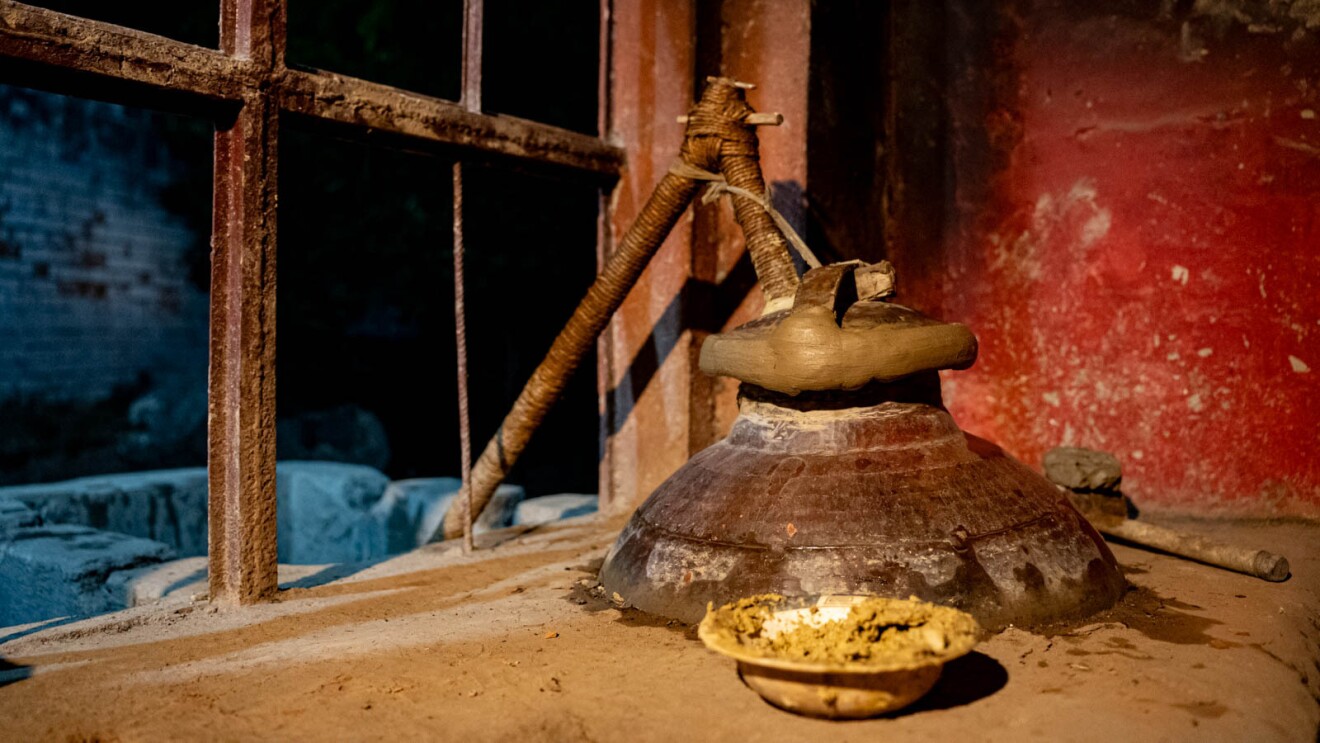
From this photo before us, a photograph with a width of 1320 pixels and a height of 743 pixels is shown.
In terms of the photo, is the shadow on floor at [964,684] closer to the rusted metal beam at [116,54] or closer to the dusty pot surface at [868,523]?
the dusty pot surface at [868,523]

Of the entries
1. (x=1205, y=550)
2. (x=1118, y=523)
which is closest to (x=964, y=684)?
(x=1205, y=550)

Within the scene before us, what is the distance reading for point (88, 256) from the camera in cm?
1036

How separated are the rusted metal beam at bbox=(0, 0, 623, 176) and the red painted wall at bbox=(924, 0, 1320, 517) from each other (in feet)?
7.61

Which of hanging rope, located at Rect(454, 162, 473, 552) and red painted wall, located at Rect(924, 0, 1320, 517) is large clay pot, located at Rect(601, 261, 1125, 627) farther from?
red painted wall, located at Rect(924, 0, 1320, 517)

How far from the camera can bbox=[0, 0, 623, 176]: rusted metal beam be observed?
290 cm

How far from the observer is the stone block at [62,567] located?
169 inches

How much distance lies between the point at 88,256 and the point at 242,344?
28.8 ft

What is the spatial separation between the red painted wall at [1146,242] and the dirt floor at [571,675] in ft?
3.84

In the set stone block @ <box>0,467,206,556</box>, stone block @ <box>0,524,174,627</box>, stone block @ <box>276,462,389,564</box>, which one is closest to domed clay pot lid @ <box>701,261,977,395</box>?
stone block @ <box>0,524,174,627</box>

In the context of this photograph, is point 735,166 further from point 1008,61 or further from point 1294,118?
point 1294,118

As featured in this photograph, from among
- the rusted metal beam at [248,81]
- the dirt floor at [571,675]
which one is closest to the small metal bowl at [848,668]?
the dirt floor at [571,675]

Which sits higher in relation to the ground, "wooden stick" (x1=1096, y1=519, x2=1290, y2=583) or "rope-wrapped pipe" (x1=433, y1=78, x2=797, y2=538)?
"rope-wrapped pipe" (x1=433, y1=78, x2=797, y2=538)

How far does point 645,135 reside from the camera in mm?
4824

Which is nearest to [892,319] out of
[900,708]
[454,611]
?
[900,708]
